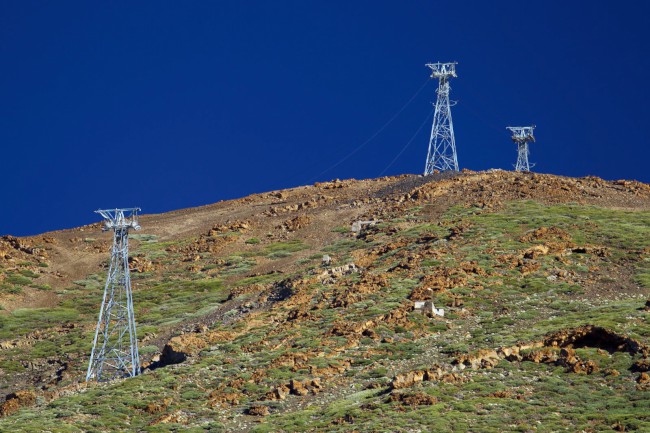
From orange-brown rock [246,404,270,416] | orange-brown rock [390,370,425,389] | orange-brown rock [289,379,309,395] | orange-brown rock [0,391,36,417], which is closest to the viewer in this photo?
orange-brown rock [246,404,270,416]

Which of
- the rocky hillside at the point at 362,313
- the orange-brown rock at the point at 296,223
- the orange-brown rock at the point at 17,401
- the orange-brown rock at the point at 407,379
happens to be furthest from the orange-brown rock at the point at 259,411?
the orange-brown rock at the point at 296,223

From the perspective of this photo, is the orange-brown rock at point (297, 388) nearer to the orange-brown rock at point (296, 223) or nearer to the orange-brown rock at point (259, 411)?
the orange-brown rock at point (259, 411)

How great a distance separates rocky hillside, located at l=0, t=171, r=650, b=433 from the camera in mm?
51312

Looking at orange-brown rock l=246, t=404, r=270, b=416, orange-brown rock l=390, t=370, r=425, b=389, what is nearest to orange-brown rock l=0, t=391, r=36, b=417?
orange-brown rock l=246, t=404, r=270, b=416

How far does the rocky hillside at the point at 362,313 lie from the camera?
51312mm

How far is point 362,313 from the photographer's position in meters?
65.6

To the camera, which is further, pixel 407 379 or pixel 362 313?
pixel 362 313

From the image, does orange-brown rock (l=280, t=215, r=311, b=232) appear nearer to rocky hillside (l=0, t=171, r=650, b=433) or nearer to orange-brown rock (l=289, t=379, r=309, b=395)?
rocky hillside (l=0, t=171, r=650, b=433)

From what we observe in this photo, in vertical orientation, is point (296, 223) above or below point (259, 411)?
above

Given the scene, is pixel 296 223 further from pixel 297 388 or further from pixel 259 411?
pixel 259 411

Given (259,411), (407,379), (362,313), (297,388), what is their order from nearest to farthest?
(259,411)
(407,379)
(297,388)
(362,313)

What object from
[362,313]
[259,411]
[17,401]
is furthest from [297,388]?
[17,401]

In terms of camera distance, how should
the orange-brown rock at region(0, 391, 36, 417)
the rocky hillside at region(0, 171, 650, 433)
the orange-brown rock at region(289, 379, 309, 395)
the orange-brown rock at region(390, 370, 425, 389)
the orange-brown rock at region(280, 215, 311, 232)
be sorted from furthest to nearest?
the orange-brown rock at region(280, 215, 311, 232) → the orange-brown rock at region(0, 391, 36, 417) → the orange-brown rock at region(289, 379, 309, 395) → the orange-brown rock at region(390, 370, 425, 389) → the rocky hillside at region(0, 171, 650, 433)

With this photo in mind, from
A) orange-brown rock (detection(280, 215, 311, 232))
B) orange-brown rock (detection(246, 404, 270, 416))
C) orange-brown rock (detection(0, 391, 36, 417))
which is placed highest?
orange-brown rock (detection(280, 215, 311, 232))
